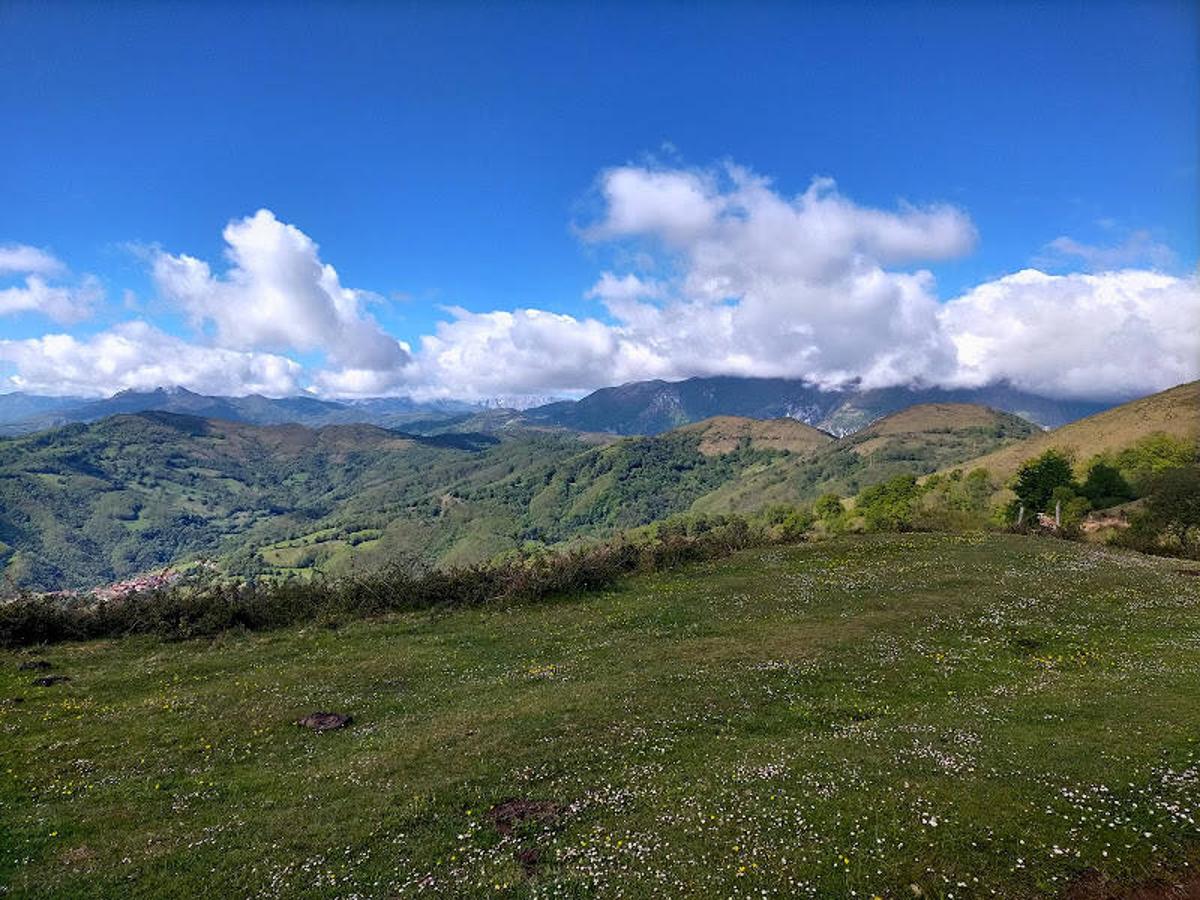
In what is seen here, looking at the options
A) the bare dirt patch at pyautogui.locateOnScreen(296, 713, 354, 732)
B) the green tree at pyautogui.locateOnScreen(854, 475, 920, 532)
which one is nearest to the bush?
the green tree at pyautogui.locateOnScreen(854, 475, 920, 532)

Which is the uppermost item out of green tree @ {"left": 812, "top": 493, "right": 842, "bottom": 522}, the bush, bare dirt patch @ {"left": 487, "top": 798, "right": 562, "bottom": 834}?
the bush

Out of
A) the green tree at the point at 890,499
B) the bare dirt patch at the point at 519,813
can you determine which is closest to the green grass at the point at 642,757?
the bare dirt patch at the point at 519,813

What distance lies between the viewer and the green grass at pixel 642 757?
14.3m

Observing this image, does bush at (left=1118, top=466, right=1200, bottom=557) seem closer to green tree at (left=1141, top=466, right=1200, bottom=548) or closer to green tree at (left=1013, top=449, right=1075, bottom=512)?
green tree at (left=1141, top=466, right=1200, bottom=548)

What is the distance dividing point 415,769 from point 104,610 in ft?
118

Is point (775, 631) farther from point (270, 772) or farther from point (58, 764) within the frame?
point (58, 764)

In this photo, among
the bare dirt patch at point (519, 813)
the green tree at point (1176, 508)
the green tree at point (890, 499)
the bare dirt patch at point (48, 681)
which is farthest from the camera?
the green tree at point (890, 499)

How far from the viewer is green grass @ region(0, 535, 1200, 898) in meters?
14.3

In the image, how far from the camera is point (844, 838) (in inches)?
575

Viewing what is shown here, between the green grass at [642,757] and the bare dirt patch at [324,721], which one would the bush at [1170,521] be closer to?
the green grass at [642,757]

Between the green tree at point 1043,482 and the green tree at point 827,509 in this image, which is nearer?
the green tree at point 1043,482

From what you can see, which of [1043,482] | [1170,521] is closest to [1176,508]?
[1170,521]

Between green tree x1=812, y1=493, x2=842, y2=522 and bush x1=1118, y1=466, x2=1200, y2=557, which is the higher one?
bush x1=1118, y1=466, x2=1200, y2=557

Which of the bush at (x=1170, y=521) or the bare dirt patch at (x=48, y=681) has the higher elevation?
the bush at (x=1170, y=521)
